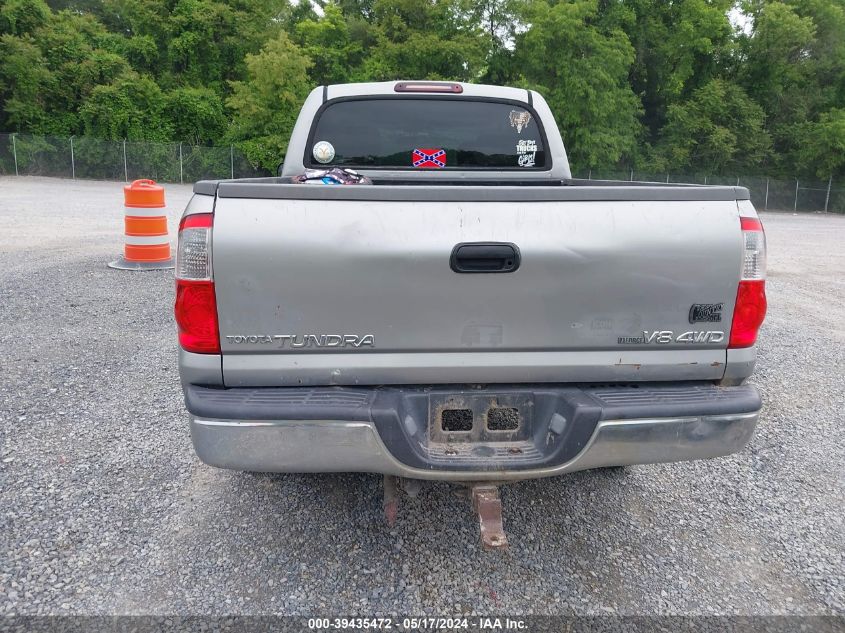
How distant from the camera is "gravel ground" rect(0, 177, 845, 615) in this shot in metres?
2.66

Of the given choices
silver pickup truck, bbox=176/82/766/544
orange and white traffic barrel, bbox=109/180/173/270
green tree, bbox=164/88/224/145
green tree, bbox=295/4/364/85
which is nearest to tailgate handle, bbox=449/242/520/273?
silver pickup truck, bbox=176/82/766/544

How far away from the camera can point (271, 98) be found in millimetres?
35094

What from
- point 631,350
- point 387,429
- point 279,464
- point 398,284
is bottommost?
point 279,464

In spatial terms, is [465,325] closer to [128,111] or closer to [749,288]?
[749,288]

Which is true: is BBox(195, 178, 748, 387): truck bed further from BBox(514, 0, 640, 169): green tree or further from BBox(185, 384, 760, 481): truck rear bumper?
BBox(514, 0, 640, 169): green tree

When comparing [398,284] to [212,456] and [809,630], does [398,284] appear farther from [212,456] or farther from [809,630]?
[809,630]

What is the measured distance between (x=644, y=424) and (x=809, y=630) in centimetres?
103

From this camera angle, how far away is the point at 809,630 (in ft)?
8.16

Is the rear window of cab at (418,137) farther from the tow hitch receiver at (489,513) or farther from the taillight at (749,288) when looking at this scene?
the tow hitch receiver at (489,513)

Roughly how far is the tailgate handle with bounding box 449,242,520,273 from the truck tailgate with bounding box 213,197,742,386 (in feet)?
0.07

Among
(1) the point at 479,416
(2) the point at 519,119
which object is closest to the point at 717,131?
(2) the point at 519,119

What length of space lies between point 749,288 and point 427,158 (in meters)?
2.45

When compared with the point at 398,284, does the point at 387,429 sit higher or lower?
lower

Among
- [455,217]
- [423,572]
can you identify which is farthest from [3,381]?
[455,217]
